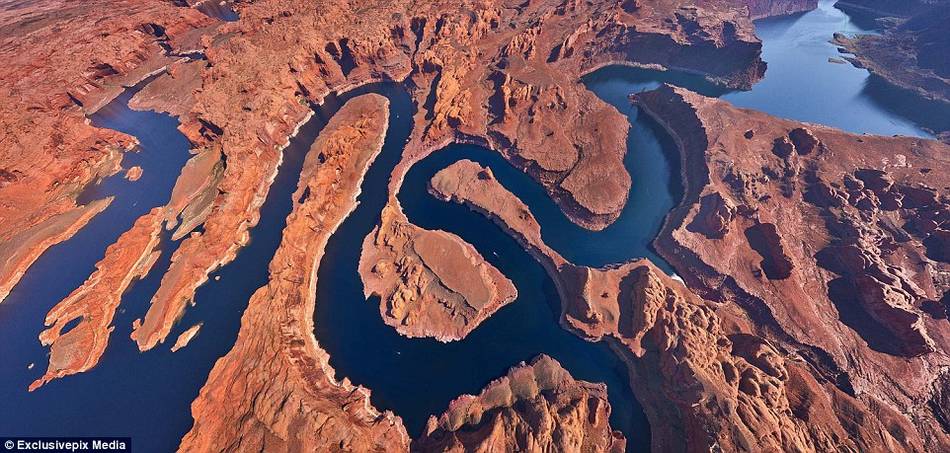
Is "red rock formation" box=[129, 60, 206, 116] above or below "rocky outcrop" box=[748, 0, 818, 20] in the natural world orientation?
below

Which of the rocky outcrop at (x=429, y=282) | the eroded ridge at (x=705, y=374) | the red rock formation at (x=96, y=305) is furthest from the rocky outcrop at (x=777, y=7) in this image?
the red rock formation at (x=96, y=305)

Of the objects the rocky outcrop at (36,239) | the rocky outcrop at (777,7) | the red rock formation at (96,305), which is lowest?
the red rock formation at (96,305)

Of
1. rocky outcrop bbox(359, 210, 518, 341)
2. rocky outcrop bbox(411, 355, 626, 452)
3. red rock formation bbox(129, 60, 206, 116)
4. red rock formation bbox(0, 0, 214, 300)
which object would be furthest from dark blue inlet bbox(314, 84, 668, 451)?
red rock formation bbox(129, 60, 206, 116)

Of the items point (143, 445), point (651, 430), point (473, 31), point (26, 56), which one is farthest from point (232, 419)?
point (26, 56)

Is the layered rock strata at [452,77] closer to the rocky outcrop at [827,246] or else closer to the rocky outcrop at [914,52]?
the rocky outcrop at [827,246]

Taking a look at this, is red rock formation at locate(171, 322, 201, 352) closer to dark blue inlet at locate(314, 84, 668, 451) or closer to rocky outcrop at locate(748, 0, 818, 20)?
dark blue inlet at locate(314, 84, 668, 451)

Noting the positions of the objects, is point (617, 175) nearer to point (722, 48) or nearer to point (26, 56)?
point (722, 48)
